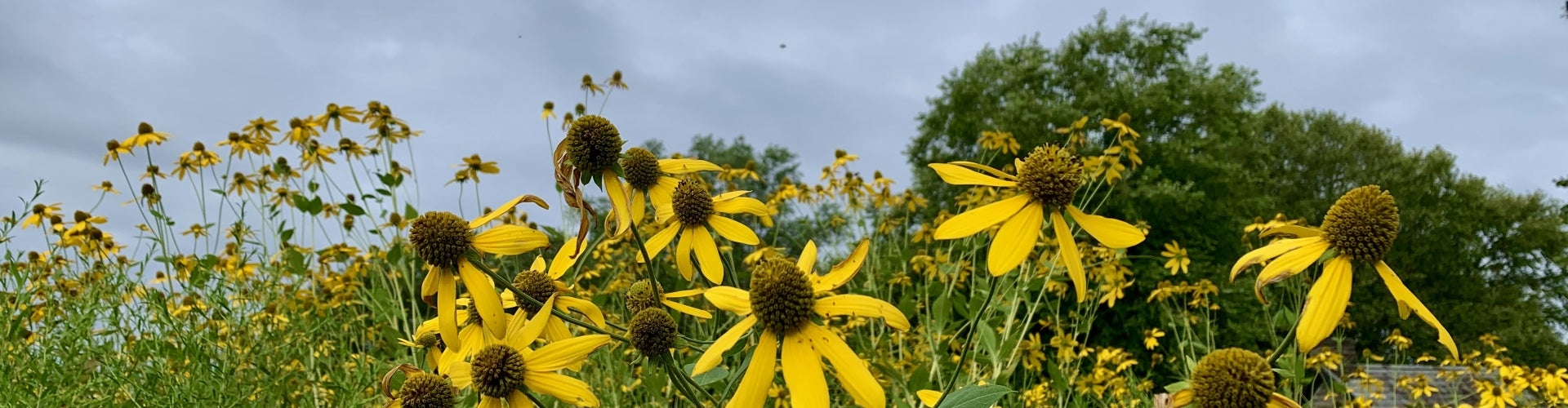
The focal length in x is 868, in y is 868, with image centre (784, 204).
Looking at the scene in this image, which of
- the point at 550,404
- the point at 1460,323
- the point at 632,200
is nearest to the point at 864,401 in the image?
the point at 632,200

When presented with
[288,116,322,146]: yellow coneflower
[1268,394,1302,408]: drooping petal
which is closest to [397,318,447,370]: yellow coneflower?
[1268,394,1302,408]: drooping petal

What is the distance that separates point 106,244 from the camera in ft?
13.3

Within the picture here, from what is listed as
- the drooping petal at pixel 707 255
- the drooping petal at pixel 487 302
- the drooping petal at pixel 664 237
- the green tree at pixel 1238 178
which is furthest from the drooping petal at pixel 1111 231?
the green tree at pixel 1238 178

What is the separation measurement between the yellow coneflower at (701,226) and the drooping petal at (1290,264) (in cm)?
72

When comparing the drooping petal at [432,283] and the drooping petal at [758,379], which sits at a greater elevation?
the drooping petal at [432,283]

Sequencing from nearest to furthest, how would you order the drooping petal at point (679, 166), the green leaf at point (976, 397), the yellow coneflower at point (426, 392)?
the green leaf at point (976, 397) < the yellow coneflower at point (426, 392) < the drooping petal at point (679, 166)

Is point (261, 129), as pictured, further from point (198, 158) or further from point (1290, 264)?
point (1290, 264)

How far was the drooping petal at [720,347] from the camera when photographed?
38.8 inches

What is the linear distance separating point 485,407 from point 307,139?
3.35 meters

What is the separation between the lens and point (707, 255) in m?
1.41

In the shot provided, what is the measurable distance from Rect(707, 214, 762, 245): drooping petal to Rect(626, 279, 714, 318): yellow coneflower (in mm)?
123

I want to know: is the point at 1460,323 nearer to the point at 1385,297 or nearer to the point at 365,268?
the point at 1385,297

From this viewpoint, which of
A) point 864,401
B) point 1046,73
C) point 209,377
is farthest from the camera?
point 1046,73

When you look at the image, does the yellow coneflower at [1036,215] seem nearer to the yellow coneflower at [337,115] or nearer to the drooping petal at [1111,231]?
the drooping petal at [1111,231]
